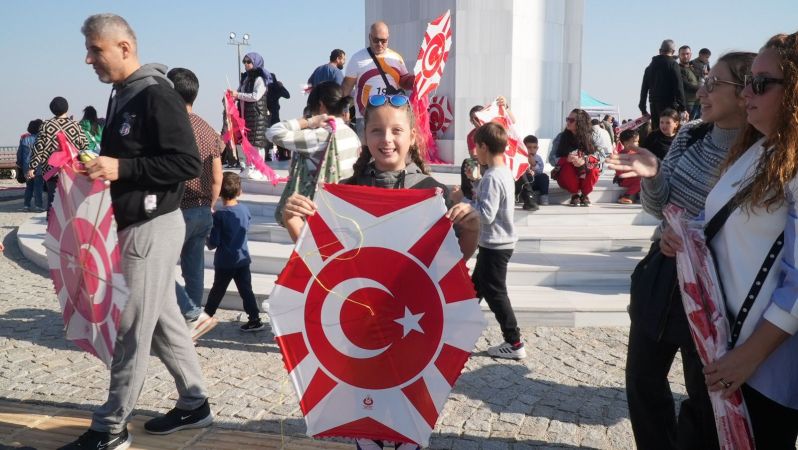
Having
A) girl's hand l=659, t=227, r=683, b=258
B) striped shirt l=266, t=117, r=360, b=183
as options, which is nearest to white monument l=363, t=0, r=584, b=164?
striped shirt l=266, t=117, r=360, b=183

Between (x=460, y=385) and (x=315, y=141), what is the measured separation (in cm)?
183

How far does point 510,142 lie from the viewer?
710 cm

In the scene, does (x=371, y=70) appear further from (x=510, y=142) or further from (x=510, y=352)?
(x=510, y=352)

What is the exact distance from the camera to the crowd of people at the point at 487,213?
1.84m

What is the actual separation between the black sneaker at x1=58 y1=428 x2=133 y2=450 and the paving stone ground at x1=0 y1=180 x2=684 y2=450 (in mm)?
540

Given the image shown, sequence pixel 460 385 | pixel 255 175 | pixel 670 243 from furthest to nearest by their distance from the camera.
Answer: pixel 255 175 < pixel 460 385 < pixel 670 243

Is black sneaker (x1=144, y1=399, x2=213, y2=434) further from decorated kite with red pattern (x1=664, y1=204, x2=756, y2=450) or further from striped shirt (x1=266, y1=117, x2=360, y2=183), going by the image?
decorated kite with red pattern (x1=664, y1=204, x2=756, y2=450)

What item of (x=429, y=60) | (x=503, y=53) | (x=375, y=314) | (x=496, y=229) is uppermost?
(x=503, y=53)

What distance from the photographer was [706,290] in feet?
6.58

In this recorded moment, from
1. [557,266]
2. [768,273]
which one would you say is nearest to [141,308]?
[768,273]

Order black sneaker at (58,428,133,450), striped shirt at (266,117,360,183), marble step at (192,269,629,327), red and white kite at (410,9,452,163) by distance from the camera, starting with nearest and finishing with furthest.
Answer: black sneaker at (58,428,133,450) → striped shirt at (266,117,360,183) → marble step at (192,269,629,327) → red and white kite at (410,9,452,163)

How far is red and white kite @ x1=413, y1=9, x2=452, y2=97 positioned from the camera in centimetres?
781

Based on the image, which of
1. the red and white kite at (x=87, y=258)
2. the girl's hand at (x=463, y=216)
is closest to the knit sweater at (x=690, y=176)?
the girl's hand at (x=463, y=216)

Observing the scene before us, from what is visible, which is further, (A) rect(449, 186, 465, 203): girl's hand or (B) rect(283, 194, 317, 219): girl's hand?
(A) rect(449, 186, 465, 203): girl's hand
